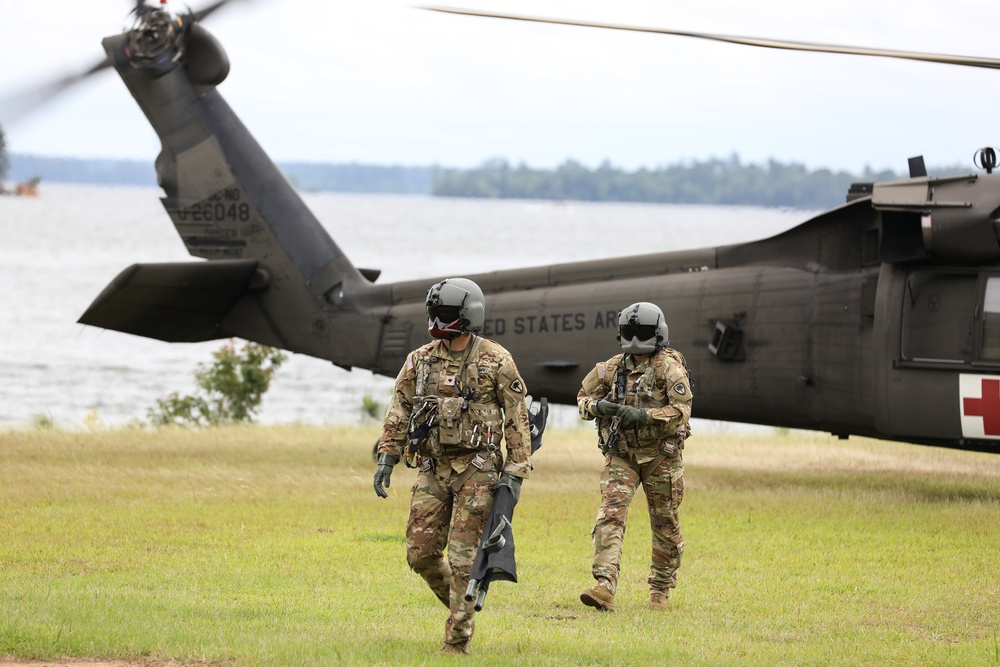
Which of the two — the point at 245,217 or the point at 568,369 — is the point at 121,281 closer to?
the point at 245,217

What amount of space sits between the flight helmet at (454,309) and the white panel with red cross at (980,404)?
260 inches

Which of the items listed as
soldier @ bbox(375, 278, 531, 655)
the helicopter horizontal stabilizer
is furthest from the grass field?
the helicopter horizontal stabilizer

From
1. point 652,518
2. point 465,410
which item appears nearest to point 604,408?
point 652,518

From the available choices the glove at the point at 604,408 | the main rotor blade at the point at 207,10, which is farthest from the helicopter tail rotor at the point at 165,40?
the glove at the point at 604,408

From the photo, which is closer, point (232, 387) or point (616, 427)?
point (616, 427)

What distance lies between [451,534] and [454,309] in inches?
49.2

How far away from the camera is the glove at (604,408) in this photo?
868 centimetres

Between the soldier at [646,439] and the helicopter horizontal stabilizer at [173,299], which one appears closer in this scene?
the soldier at [646,439]

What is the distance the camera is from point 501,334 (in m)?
15.2

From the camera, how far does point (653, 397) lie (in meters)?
8.88

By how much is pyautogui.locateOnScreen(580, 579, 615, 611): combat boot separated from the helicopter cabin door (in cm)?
531

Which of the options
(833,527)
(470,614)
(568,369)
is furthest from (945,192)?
(470,614)

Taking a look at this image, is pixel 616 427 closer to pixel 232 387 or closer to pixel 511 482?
pixel 511 482

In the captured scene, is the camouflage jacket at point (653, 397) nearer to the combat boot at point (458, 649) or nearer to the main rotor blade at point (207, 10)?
the combat boot at point (458, 649)
